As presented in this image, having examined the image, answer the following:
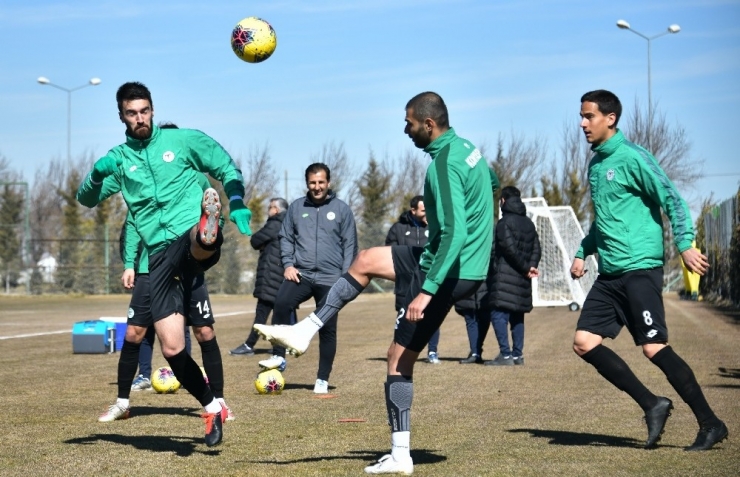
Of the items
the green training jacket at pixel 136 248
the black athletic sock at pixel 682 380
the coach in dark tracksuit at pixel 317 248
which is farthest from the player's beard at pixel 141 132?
the black athletic sock at pixel 682 380

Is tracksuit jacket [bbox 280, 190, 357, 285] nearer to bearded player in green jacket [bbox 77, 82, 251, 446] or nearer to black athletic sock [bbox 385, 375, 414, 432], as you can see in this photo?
bearded player in green jacket [bbox 77, 82, 251, 446]

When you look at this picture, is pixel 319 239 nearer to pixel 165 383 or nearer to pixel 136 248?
pixel 165 383

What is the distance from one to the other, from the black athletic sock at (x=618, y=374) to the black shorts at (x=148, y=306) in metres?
2.72

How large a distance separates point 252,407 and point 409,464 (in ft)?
11.3

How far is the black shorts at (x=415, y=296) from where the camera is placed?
6.19 metres

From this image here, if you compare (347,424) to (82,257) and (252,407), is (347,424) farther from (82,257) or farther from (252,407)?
(82,257)

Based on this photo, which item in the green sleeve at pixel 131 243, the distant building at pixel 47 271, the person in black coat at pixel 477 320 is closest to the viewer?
the green sleeve at pixel 131 243

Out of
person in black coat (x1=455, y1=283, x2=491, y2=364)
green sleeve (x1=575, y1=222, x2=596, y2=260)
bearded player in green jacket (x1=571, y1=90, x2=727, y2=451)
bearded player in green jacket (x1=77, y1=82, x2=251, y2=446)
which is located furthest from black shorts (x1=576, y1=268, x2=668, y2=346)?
person in black coat (x1=455, y1=283, x2=491, y2=364)

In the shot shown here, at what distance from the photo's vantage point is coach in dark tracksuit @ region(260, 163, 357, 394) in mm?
10898

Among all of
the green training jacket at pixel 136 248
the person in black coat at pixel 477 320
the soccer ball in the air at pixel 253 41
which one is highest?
the soccer ball in the air at pixel 253 41

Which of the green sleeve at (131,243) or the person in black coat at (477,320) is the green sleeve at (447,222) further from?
the person in black coat at (477,320)

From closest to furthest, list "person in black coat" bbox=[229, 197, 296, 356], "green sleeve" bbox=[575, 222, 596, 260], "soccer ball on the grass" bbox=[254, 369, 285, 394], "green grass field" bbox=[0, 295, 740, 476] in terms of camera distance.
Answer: "green grass field" bbox=[0, 295, 740, 476], "green sleeve" bbox=[575, 222, 596, 260], "soccer ball on the grass" bbox=[254, 369, 285, 394], "person in black coat" bbox=[229, 197, 296, 356]

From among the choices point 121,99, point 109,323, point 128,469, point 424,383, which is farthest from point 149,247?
point 109,323

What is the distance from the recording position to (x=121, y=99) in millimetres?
7422
